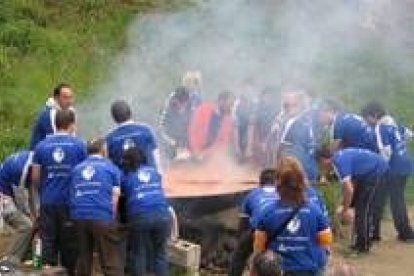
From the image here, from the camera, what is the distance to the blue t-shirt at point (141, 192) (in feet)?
34.2

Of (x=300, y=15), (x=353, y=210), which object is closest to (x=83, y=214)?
(x=353, y=210)

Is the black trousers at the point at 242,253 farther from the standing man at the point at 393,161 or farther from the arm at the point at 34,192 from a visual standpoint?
the standing man at the point at 393,161

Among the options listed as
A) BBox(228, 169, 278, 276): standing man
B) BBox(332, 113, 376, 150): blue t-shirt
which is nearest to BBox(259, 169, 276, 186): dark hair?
BBox(228, 169, 278, 276): standing man

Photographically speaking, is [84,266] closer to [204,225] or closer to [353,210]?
[204,225]

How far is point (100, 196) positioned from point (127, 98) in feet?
Answer: 24.0

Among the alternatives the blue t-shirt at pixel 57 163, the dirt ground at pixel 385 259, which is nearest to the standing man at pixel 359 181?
the dirt ground at pixel 385 259

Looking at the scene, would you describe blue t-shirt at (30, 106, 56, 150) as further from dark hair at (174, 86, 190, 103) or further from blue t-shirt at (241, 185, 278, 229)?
blue t-shirt at (241, 185, 278, 229)

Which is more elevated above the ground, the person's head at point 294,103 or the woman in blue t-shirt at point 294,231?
the person's head at point 294,103

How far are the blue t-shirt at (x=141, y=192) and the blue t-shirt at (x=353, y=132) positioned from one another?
133 inches

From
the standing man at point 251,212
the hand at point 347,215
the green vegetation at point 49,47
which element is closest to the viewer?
the standing man at point 251,212

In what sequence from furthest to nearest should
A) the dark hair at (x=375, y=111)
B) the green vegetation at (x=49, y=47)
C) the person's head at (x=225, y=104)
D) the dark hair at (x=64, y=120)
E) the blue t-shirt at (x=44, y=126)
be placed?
the green vegetation at (x=49, y=47) < the person's head at (x=225, y=104) < the dark hair at (x=375, y=111) < the blue t-shirt at (x=44, y=126) < the dark hair at (x=64, y=120)

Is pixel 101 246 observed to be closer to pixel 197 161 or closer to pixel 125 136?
pixel 125 136

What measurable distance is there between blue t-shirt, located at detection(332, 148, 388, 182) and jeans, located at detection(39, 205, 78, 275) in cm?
326

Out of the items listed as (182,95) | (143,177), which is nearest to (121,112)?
(143,177)
